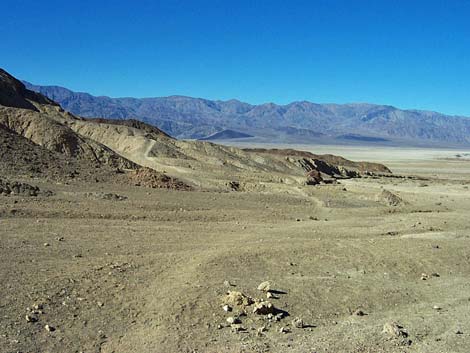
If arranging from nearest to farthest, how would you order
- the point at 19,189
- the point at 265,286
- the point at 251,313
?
the point at 251,313 < the point at 265,286 < the point at 19,189

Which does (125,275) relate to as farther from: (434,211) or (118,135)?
(118,135)

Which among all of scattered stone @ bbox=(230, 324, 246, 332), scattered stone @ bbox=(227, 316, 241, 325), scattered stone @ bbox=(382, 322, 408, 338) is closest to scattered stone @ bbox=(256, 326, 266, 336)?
scattered stone @ bbox=(230, 324, 246, 332)

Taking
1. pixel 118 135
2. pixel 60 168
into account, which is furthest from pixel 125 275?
pixel 118 135

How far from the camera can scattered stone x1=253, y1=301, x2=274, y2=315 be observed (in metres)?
8.96

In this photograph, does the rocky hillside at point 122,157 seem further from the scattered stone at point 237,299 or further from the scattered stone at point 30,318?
the scattered stone at point 237,299

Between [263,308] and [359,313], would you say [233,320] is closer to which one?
[263,308]

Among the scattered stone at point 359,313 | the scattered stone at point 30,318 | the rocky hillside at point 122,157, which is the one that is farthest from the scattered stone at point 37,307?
the rocky hillside at point 122,157

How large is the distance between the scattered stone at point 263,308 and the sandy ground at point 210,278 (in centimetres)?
11

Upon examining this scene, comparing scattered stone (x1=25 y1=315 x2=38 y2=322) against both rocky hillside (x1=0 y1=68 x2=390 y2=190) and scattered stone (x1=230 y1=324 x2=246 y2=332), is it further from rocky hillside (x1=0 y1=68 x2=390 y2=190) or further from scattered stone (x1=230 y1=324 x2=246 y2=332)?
rocky hillside (x1=0 y1=68 x2=390 y2=190)

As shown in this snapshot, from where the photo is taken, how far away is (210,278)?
10.7m

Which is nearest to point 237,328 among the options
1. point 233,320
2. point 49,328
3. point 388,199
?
point 233,320

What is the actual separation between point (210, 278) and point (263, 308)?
6.24 ft

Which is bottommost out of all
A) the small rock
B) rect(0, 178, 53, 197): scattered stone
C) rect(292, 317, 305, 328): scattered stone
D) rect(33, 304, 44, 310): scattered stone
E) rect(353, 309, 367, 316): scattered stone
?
rect(353, 309, 367, 316): scattered stone

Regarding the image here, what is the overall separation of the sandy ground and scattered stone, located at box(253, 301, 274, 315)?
11cm
